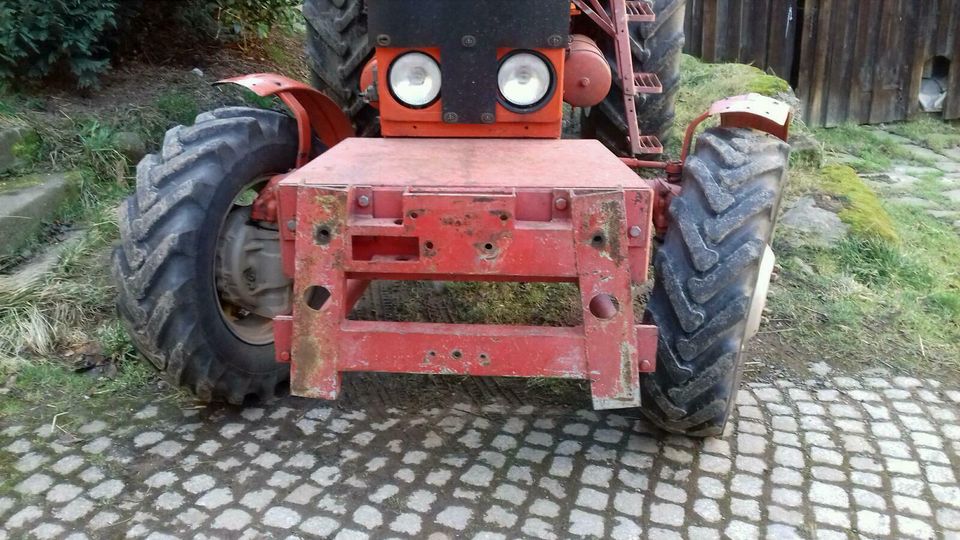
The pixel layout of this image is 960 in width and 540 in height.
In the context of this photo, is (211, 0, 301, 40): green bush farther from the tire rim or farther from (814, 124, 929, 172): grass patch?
(814, 124, 929, 172): grass patch

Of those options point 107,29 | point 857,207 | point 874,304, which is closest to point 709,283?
point 874,304

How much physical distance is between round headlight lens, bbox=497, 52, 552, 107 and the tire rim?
1.08 m

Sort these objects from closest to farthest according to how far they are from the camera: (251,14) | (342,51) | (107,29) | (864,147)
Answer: (342,51) < (107,29) < (251,14) < (864,147)

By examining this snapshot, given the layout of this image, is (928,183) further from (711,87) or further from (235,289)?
(235,289)

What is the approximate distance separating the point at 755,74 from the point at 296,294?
6.54m

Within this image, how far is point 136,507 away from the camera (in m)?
3.06

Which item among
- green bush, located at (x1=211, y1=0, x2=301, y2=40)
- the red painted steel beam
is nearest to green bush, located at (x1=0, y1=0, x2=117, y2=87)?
green bush, located at (x1=211, y1=0, x2=301, y2=40)

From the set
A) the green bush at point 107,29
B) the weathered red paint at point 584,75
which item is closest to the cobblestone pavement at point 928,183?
the weathered red paint at point 584,75

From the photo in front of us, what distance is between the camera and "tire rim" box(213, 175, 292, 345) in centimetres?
355

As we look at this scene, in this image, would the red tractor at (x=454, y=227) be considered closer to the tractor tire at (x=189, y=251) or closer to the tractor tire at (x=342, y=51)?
the tractor tire at (x=189, y=251)

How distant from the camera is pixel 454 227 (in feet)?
8.89

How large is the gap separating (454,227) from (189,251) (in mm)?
1122

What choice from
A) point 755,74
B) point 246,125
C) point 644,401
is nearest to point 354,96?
point 246,125

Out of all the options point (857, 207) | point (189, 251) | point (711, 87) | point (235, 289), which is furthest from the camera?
point (711, 87)
